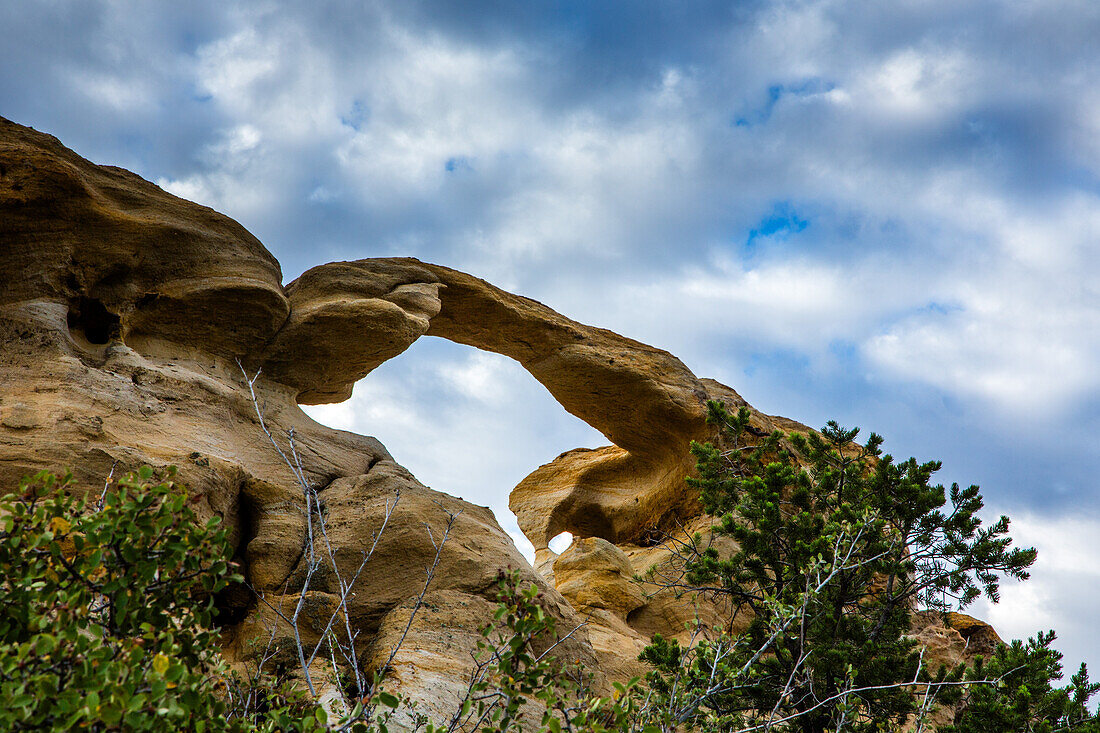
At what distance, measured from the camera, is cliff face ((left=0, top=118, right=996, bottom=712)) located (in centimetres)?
839

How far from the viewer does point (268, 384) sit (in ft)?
39.3

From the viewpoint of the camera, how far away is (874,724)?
7863 millimetres

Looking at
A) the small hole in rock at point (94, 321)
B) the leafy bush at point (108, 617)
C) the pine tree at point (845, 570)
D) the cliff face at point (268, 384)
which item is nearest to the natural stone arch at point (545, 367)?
the cliff face at point (268, 384)

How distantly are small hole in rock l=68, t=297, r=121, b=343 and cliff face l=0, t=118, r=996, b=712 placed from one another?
3 cm

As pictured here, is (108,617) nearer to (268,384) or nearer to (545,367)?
(268,384)

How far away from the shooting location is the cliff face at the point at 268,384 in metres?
8.39

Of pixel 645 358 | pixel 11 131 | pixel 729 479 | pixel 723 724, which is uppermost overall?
pixel 645 358

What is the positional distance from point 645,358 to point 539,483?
4.61m

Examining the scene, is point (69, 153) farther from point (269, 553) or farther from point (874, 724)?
point (874, 724)

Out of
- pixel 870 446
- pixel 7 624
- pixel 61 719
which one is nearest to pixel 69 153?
pixel 7 624

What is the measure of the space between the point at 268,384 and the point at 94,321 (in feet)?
8.18

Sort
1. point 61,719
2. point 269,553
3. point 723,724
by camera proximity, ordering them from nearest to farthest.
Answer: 1. point 61,719
2. point 723,724
3. point 269,553

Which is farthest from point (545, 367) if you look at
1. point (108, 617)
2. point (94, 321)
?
point (108, 617)

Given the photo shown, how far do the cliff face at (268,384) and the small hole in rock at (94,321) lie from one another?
25 mm
